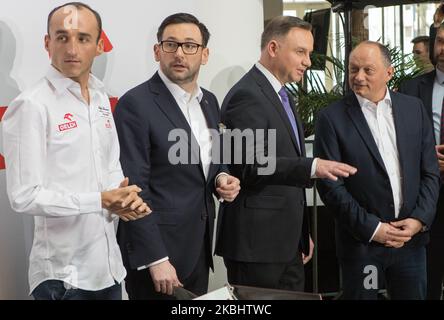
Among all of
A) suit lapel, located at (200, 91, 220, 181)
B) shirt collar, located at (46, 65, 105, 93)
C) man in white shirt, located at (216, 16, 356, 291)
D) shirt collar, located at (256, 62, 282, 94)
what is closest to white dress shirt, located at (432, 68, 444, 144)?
man in white shirt, located at (216, 16, 356, 291)

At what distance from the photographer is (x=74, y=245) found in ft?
7.29

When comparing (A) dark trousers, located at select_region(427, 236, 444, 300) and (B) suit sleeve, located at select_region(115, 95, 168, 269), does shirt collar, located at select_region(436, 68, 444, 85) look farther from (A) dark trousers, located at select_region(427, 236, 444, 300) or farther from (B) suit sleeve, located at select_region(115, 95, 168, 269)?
(B) suit sleeve, located at select_region(115, 95, 168, 269)

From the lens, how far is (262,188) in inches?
113

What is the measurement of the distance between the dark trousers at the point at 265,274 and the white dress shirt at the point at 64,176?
708mm

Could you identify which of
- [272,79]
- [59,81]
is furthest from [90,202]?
[272,79]

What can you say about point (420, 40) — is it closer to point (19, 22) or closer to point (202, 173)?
point (202, 173)

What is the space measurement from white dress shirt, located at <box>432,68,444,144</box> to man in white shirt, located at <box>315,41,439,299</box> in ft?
0.97

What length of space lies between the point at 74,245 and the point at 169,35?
98 centimetres

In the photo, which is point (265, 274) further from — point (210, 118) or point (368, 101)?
point (368, 101)

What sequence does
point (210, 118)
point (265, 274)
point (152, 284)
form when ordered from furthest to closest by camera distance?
1. point (265, 274)
2. point (210, 118)
3. point (152, 284)

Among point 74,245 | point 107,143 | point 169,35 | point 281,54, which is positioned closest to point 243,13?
point 281,54

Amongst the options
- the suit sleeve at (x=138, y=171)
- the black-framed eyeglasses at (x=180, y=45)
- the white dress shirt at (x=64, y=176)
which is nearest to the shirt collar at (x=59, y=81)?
the white dress shirt at (x=64, y=176)

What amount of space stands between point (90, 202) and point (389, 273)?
1.56m

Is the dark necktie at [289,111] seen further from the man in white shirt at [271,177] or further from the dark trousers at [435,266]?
the dark trousers at [435,266]
